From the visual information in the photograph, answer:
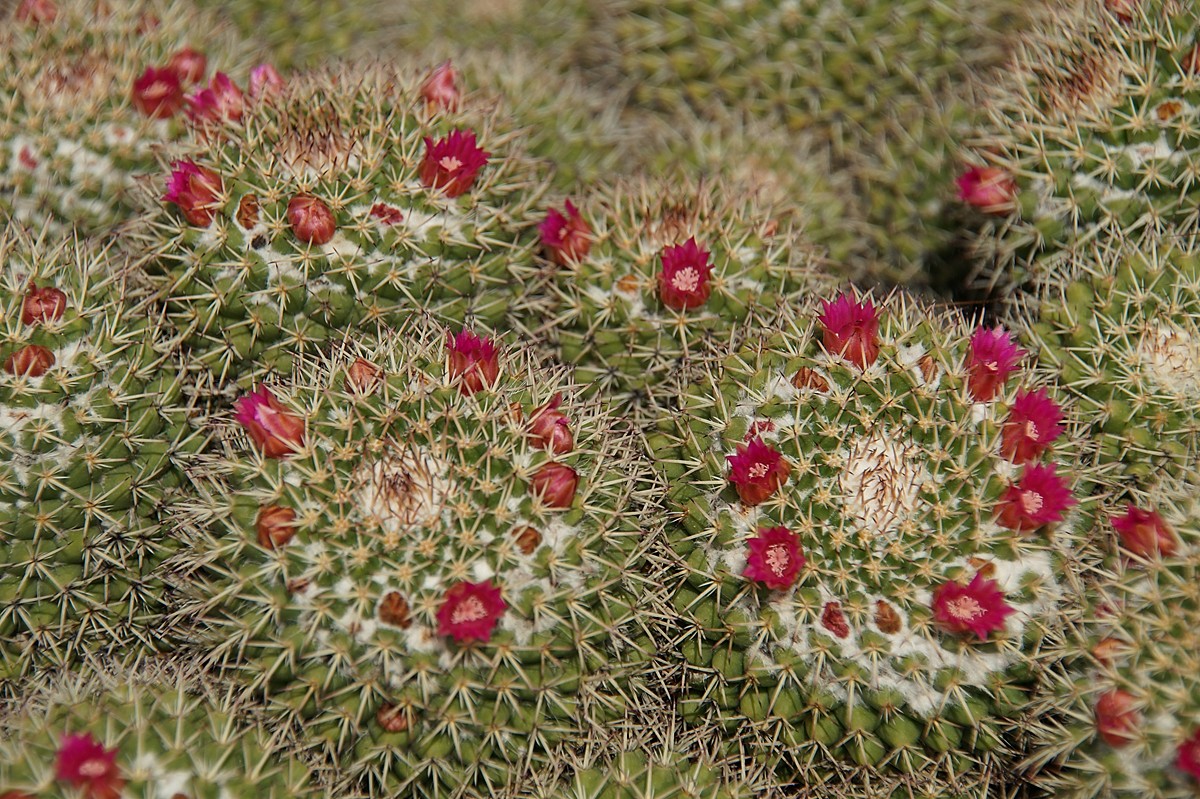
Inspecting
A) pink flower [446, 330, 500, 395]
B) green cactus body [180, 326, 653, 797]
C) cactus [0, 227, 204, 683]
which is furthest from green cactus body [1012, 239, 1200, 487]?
cactus [0, 227, 204, 683]

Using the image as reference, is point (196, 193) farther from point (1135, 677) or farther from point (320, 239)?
point (1135, 677)

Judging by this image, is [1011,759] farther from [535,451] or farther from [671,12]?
[671,12]

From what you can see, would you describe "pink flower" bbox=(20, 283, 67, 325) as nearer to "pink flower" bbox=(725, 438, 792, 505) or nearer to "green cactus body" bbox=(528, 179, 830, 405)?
"green cactus body" bbox=(528, 179, 830, 405)

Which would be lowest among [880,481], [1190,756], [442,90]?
[1190,756]

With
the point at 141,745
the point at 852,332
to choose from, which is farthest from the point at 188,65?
the point at 852,332

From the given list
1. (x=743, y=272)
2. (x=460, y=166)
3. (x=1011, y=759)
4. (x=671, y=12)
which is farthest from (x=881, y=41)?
(x=1011, y=759)

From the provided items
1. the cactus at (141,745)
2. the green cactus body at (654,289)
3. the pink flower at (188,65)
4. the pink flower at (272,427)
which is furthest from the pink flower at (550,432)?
the pink flower at (188,65)
